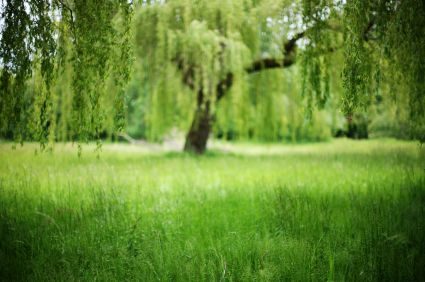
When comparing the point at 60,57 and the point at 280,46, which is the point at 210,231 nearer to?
the point at 60,57

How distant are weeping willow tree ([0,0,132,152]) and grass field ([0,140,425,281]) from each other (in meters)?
0.93

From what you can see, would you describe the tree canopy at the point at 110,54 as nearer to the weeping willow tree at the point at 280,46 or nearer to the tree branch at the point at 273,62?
the weeping willow tree at the point at 280,46

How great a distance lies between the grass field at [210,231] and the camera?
258 cm

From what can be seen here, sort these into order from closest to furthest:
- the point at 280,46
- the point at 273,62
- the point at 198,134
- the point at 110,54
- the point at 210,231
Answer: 1. the point at 110,54
2. the point at 210,231
3. the point at 280,46
4. the point at 273,62
5. the point at 198,134

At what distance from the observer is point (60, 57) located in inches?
126

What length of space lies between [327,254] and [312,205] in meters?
1.20

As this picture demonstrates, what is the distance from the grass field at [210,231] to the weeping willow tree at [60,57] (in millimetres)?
933

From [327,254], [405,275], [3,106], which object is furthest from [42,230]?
[405,275]

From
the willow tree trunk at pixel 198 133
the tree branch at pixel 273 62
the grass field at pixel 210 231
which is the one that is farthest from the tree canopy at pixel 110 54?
the willow tree trunk at pixel 198 133

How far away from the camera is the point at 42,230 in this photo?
11.0ft

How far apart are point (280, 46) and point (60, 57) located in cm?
561

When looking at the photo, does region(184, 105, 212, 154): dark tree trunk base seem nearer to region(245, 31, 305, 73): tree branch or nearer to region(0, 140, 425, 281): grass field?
region(245, 31, 305, 73): tree branch

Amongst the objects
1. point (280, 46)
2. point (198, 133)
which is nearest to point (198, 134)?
point (198, 133)

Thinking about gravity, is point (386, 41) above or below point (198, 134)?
above
